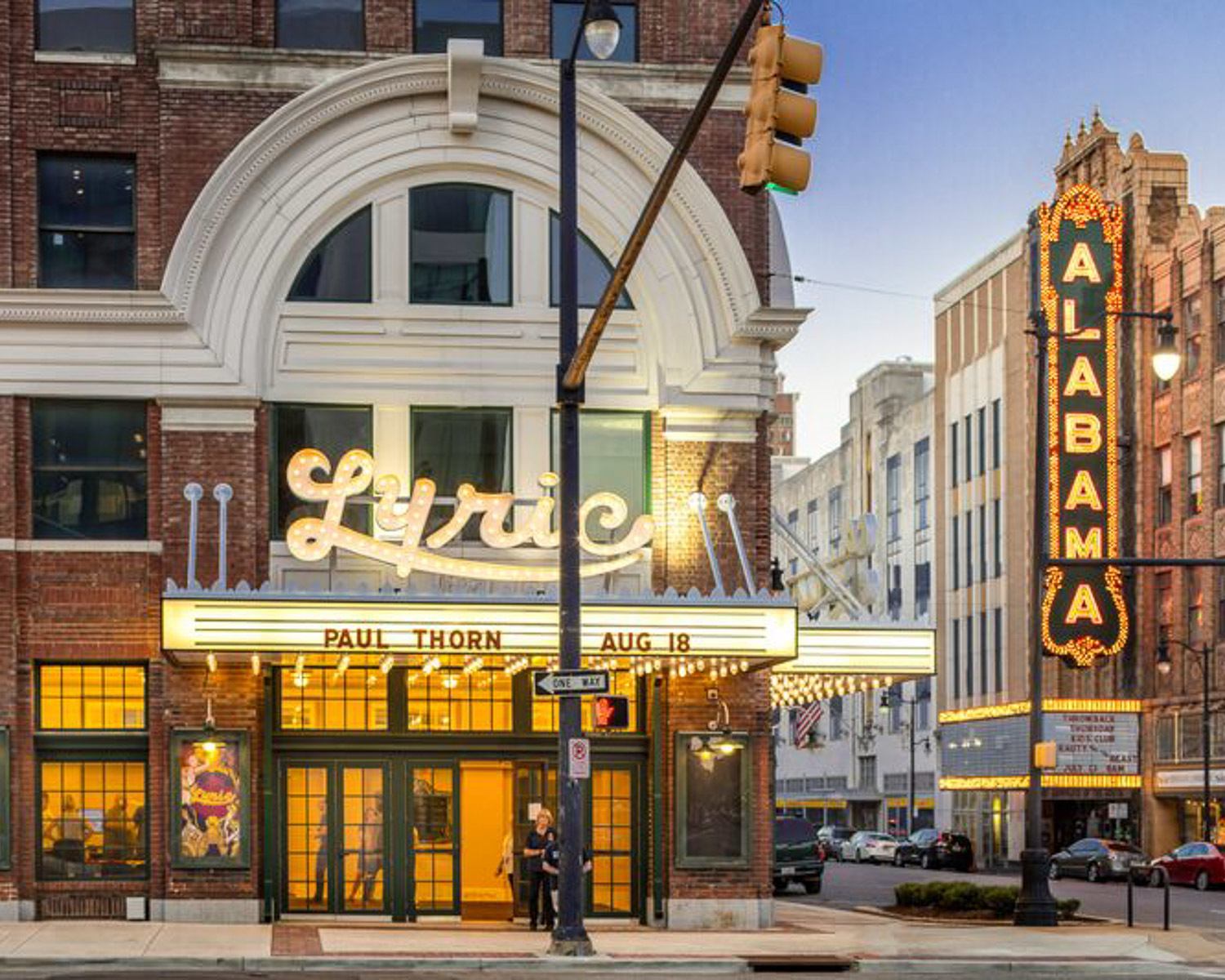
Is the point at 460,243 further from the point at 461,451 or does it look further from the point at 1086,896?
the point at 1086,896

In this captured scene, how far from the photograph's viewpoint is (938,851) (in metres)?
74.4

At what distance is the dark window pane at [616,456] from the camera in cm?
3219

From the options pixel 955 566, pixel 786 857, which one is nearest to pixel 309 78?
pixel 786 857

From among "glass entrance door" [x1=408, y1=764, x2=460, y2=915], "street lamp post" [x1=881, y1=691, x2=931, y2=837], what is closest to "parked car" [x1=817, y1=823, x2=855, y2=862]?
"street lamp post" [x1=881, y1=691, x2=931, y2=837]

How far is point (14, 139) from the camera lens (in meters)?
31.1

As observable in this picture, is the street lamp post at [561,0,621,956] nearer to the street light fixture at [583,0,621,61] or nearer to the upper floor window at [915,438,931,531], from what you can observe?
the street light fixture at [583,0,621,61]

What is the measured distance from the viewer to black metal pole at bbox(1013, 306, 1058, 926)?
34.0m

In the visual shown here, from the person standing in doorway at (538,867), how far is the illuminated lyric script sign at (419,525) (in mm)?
3409

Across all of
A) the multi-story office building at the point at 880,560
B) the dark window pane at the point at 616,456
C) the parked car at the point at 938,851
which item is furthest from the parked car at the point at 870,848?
the dark window pane at the point at 616,456

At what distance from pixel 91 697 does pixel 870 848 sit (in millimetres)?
52124

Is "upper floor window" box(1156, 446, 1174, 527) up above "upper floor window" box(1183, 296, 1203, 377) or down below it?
below

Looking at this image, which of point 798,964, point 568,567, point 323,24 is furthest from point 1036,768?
point 323,24

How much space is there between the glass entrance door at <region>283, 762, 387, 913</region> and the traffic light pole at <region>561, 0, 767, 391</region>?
8350 millimetres

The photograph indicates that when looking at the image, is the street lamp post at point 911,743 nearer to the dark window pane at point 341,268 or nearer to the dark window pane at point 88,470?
the dark window pane at point 341,268
